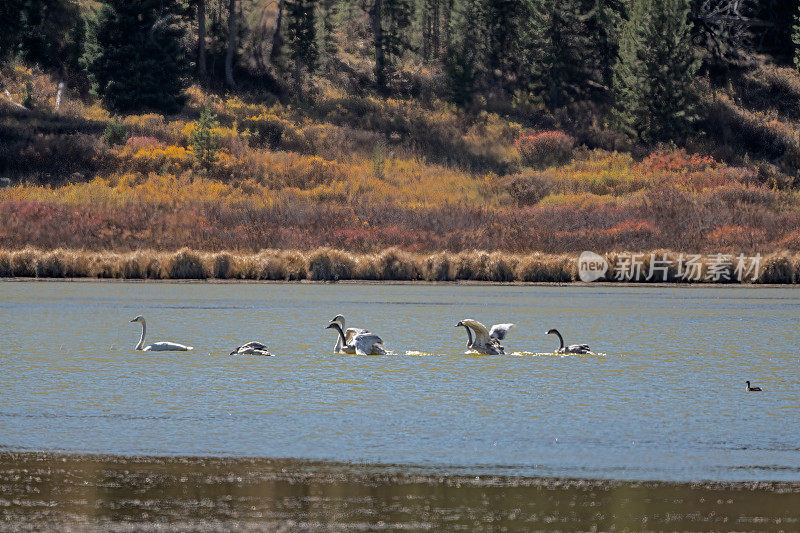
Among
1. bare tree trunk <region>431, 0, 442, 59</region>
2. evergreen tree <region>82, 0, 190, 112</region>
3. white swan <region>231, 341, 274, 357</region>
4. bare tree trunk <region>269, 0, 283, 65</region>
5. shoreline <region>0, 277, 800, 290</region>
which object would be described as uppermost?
bare tree trunk <region>431, 0, 442, 59</region>

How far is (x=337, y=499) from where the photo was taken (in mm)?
8531

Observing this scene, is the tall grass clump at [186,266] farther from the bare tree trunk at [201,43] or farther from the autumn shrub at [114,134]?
the bare tree trunk at [201,43]

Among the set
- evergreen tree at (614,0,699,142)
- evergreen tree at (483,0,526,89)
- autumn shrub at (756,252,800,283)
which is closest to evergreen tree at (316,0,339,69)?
evergreen tree at (483,0,526,89)

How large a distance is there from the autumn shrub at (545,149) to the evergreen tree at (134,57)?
21.5 metres

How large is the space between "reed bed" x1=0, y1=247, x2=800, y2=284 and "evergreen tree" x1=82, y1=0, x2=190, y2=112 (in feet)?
98.5

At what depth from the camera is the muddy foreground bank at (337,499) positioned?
7.84 meters

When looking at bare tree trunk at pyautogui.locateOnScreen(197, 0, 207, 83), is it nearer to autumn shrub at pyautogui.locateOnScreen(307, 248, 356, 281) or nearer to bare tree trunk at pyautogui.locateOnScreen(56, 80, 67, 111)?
bare tree trunk at pyautogui.locateOnScreen(56, 80, 67, 111)

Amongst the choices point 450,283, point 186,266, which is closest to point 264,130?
point 186,266

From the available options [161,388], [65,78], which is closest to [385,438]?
[161,388]

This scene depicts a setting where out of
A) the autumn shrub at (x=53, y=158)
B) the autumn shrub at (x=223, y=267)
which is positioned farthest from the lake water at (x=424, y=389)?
the autumn shrub at (x=53, y=158)

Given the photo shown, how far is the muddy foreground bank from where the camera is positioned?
25.7 feet

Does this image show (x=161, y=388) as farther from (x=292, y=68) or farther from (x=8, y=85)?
(x=292, y=68)

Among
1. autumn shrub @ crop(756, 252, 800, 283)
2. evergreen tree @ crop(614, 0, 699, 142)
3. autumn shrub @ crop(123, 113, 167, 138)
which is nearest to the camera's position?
autumn shrub @ crop(756, 252, 800, 283)

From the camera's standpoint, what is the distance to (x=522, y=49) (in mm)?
73688
